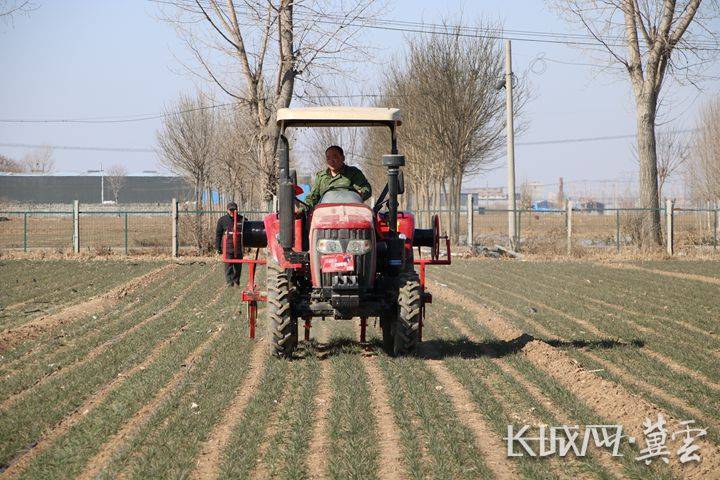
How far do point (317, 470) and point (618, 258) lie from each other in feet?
76.8

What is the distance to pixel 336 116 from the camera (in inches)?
382

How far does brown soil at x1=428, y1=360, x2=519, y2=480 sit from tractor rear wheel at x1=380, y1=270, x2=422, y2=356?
1.55ft

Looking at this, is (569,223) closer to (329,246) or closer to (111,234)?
(111,234)

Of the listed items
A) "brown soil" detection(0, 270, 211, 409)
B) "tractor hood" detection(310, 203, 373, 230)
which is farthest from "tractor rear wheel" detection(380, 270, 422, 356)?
"brown soil" detection(0, 270, 211, 409)

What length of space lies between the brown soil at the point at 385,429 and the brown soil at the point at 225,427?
42.2 inches

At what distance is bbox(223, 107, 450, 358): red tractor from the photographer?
9078mm

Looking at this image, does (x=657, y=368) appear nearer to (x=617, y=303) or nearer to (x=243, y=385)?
(x=243, y=385)

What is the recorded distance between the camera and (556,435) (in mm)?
6555

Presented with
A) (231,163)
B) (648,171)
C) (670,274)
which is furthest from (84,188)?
(670,274)

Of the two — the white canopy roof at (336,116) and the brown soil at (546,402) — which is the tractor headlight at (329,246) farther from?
the brown soil at (546,402)

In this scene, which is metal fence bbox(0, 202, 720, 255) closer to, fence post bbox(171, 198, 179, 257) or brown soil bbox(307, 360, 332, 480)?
fence post bbox(171, 198, 179, 257)

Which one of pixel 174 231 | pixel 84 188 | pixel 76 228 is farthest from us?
pixel 84 188

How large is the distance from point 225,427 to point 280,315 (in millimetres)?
2564

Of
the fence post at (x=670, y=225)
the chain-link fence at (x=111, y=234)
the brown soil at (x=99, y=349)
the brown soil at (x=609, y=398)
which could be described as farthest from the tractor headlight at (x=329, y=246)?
the fence post at (x=670, y=225)
